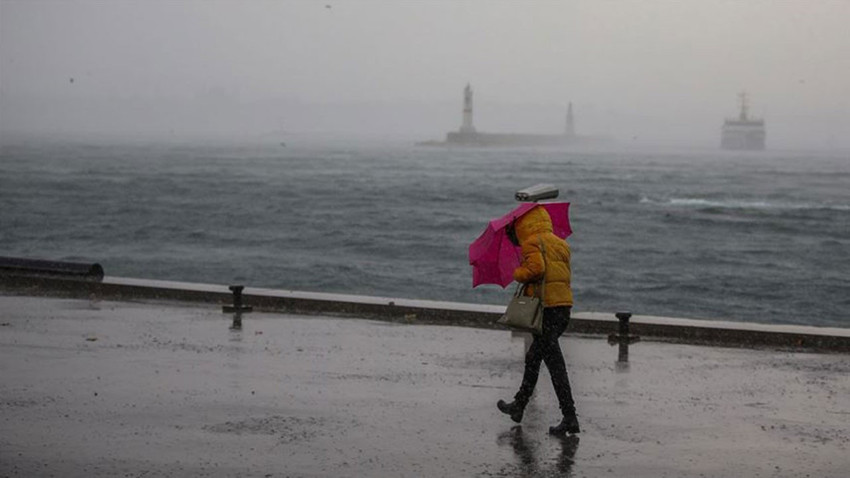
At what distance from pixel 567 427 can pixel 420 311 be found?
5.14 meters

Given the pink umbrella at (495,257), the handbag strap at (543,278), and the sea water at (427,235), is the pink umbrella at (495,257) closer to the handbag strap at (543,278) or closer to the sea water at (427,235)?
the handbag strap at (543,278)

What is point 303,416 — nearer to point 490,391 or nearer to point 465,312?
point 490,391

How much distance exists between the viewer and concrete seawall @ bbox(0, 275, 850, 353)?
11148 mm

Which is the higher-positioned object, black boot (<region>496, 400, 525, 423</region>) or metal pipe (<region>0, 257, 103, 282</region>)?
metal pipe (<region>0, 257, 103, 282</region>)

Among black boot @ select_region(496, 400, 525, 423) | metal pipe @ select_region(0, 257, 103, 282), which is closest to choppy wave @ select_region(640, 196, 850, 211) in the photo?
metal pipe @ select_region(0, 257, 103, 282)

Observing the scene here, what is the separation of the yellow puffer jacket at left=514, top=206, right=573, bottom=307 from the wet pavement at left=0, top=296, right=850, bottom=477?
926mm

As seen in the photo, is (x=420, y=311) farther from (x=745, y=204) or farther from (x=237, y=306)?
(x=745, y=204)

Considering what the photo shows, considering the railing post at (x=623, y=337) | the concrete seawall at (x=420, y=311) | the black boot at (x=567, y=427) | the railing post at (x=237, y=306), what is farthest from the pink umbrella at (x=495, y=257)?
the railing post at (x=237, y=306)

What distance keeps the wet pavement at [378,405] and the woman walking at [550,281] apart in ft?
0.96

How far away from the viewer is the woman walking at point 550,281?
288 inches

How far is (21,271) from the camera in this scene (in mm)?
14906

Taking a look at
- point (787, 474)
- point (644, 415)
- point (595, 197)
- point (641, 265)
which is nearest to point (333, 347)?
point (644, 415)

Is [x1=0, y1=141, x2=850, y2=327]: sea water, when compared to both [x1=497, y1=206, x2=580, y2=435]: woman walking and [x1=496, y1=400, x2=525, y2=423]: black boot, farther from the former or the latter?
[x1=497, y1=206, x2=580, y2=435]: woman walking

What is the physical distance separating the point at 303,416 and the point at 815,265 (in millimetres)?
38322
